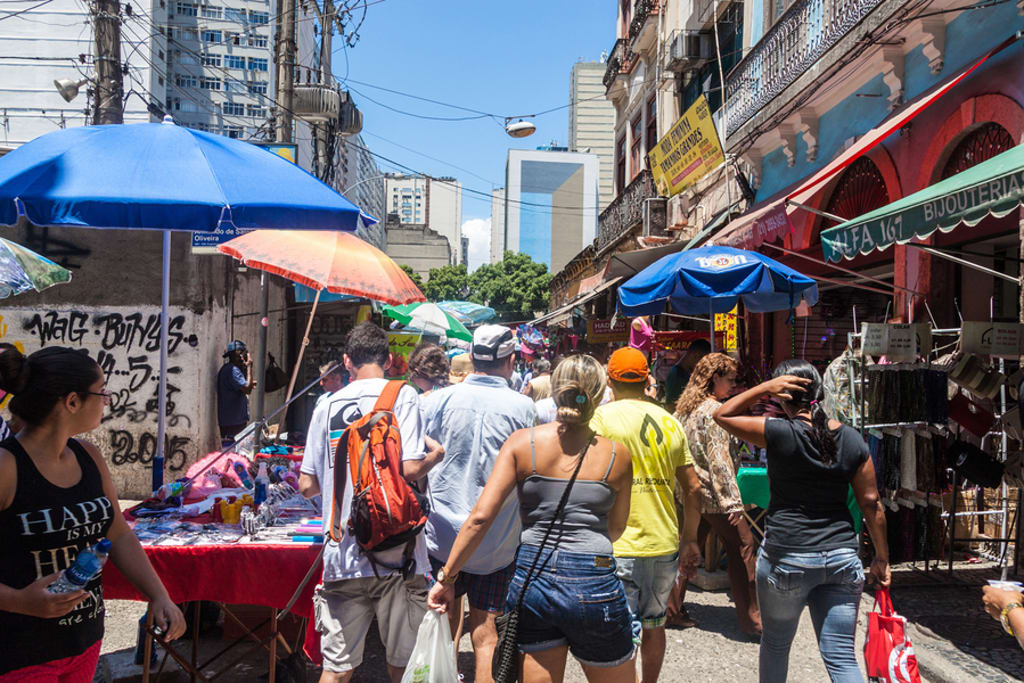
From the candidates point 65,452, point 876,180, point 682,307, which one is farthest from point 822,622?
point 876,180

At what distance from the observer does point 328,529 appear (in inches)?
137

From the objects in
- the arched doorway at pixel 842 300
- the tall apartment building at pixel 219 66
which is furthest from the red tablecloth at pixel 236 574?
the tall apartment building at pixel 219 66

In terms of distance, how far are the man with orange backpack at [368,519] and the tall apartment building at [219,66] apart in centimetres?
7604

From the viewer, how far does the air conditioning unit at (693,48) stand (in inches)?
627

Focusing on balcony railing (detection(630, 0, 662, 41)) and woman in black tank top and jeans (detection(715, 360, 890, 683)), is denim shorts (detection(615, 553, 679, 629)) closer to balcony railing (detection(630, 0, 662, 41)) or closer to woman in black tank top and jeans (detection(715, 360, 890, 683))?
woman in black tank top and jeans (detection(715, 360, 890, 683))

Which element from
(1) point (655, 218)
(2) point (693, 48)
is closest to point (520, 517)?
(2) point (693, 48)

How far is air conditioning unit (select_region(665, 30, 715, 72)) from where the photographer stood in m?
15.9

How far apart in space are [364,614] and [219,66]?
3380 inches

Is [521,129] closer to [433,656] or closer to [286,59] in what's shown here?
[286,59]

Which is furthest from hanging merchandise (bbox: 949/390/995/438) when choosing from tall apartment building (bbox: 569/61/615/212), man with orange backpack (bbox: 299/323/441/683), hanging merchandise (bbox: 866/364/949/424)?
tall apartment building (bbox: 569/61/615/212)

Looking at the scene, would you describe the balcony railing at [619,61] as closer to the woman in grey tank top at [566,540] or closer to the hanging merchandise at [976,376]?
the hanging merchandise at [976,376]

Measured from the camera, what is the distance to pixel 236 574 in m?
3.96

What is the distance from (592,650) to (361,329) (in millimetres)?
1888

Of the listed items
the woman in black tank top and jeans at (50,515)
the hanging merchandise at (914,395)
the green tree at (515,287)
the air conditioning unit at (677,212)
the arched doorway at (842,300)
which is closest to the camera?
the woman in black tank top and jeans at (50,515)
